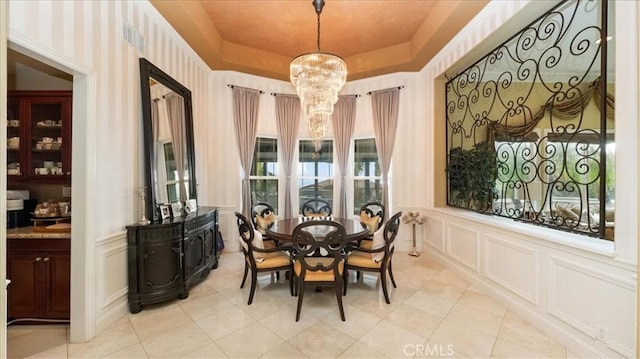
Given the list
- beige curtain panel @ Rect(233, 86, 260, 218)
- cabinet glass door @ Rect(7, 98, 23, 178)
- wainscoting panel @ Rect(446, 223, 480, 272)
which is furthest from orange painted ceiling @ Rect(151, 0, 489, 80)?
wainscoting panel @ Rect(446, 223, 480, 272)

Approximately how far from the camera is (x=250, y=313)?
272cm

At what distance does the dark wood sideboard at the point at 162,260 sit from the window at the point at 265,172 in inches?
79.9

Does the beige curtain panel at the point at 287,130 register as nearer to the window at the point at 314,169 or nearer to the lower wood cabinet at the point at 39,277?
the window at the point at 314,169

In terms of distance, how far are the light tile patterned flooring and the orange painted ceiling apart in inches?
133

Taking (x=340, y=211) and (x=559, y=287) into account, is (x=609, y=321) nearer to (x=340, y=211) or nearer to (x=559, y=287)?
(x=559, y=287)

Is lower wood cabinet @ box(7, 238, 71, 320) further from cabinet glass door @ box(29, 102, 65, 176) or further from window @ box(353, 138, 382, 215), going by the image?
window @ box(353, 138, 382, 215)

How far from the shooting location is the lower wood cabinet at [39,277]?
95.6 inches

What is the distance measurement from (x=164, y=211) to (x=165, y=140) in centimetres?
91

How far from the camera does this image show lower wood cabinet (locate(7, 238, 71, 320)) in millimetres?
2428

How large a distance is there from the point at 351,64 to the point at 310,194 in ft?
8.83

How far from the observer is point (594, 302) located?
2.03m

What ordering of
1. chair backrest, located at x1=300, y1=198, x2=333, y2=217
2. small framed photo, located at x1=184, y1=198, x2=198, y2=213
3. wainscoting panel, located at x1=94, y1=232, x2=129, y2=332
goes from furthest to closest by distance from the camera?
chair backrest, located at x1=300, y1=198, x2=333, y2=217 → small framed photo, located at x1=184, y1=198, x2=198, y2=213 → wainscoting panel, located at x1=94, y1=232, x2=129, y2=332

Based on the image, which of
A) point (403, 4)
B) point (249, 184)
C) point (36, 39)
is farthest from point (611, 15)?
point (249, 184)

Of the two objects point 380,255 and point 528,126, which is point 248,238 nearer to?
point 380,255
